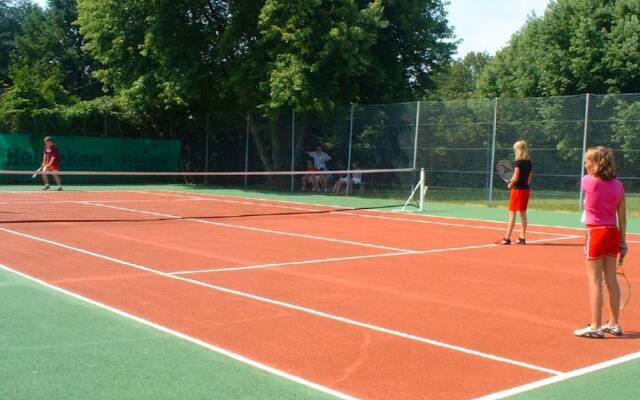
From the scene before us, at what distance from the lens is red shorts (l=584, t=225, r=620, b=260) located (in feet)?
20.1

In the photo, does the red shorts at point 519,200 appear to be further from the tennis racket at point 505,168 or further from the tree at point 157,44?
the tree at point 157,44

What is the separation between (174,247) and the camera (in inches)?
441

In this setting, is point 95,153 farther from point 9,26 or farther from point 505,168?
point 9,26

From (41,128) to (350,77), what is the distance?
12080mm

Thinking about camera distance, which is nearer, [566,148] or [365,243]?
[365,243]

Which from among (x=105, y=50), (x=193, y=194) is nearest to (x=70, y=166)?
(x=105, y=50)

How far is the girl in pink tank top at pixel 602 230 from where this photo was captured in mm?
6148

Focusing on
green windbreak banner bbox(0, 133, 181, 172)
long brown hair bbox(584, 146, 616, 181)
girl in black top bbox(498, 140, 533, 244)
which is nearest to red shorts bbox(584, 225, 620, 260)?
long brown hair bbox(584, 146, 616, 181)

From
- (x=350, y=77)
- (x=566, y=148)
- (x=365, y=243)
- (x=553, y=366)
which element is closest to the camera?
(x=553, y=366)

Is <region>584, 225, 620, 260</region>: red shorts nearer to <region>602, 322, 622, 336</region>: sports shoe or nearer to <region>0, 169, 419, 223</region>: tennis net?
<region>602, 322, 622, 336</region>: sports shoe

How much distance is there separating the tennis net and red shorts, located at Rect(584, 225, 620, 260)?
11075 millimetres

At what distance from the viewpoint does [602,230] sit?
6.16 m

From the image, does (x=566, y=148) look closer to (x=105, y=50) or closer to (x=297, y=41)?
(x=297, y=41)

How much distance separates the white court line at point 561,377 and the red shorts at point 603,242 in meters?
0.85
